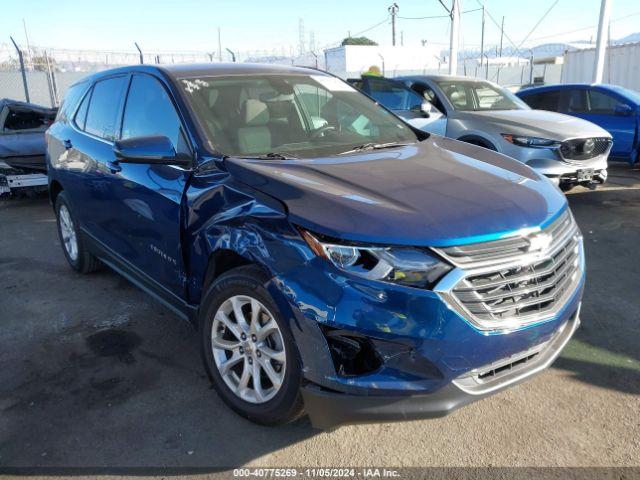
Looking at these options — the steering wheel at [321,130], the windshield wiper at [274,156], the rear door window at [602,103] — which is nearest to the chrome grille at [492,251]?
the windshield wiper at [274,156]

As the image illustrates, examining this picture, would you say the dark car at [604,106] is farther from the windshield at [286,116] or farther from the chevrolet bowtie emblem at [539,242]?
the chevrolet bowtie emblem at [539,242]

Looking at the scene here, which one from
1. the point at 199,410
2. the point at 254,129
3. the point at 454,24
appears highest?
the point at 454,24

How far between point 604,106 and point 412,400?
8.74 meters

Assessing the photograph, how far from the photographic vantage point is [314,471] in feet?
8.20

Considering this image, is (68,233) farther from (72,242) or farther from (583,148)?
(583,148)

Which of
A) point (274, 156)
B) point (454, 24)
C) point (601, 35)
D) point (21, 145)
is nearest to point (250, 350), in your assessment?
point (274, 156)

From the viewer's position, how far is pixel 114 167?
12.3 feet

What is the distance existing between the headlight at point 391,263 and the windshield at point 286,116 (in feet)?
3.34

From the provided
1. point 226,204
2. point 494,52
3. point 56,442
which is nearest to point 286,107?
point 226,204

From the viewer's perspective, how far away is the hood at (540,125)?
22.0 ft

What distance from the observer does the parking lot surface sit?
260cm

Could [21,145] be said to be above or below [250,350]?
above

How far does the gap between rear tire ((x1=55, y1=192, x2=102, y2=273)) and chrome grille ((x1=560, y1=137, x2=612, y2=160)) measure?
17.5ft

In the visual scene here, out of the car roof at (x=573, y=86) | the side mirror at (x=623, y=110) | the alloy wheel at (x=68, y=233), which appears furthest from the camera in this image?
the car roof at (x=573, y=86)
